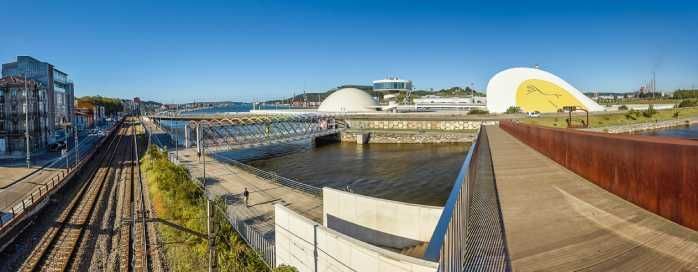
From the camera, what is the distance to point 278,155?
47.3 m

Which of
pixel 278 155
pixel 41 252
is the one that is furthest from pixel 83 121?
pixel 41 252

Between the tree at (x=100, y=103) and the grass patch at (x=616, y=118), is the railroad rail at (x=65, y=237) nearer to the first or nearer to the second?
the grass patch at (x=616, y=118)

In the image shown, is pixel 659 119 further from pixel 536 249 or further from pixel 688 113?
pixel 536 249

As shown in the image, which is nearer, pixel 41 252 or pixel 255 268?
pixel 255 268

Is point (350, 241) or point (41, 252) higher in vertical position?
point (350, 241)

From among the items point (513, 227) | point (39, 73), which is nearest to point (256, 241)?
point (513, 227)

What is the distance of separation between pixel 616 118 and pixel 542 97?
1434 centimetres

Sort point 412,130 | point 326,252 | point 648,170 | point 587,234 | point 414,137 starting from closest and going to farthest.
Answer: point 587,234 < point 648,170 < point 326,252 < point 414,137 < point 412,130

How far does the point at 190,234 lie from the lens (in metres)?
15.1

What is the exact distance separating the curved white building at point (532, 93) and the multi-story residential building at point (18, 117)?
237ft

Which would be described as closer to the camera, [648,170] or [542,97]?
[648,170]

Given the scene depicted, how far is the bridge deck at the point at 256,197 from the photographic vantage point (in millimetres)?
16500

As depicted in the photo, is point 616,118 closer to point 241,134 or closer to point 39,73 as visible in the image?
point 241,134

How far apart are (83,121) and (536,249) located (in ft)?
354
